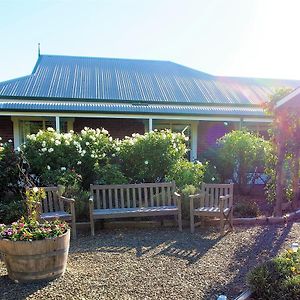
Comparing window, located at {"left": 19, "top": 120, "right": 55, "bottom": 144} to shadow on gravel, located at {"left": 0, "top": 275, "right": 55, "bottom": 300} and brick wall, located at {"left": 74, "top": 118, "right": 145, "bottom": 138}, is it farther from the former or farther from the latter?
shadow on gravel, located at {"left": 0, "top": 275, "right": 55, "bottom": 300}

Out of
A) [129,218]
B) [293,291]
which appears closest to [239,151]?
[129,218]

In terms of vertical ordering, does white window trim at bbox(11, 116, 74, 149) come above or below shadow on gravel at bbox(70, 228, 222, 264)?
above

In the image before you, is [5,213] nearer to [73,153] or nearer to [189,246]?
[73,153]

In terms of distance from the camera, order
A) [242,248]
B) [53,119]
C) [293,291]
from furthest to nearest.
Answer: [53,119] → [242,248] → [293,291]

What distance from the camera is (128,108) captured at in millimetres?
11289

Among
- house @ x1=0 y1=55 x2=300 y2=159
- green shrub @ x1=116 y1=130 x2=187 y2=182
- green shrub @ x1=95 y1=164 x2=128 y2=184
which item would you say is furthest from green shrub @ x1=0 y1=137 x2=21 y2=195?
house @ x1=0 y1=55 x2=300 y2=159

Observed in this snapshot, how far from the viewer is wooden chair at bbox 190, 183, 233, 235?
18.5ft

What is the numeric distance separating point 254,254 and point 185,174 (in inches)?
109

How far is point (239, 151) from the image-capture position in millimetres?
9289

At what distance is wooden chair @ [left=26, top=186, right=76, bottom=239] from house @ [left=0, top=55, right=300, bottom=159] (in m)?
4.81

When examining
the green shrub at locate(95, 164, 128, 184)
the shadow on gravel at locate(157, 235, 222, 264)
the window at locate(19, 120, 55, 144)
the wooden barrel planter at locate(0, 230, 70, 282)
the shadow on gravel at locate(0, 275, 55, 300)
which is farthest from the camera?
the window at locate(19, 120, 55, 144)

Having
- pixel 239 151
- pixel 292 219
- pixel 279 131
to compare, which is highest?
pixel 279 131

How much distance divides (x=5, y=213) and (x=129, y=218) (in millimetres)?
2432

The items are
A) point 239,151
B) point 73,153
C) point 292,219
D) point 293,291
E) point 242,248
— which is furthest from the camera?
point 239,151
